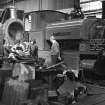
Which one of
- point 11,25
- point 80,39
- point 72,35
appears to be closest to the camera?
point 80,39

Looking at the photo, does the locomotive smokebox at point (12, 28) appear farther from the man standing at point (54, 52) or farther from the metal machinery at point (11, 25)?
the man standing at point (54, 52)

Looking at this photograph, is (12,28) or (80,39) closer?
(80,39)

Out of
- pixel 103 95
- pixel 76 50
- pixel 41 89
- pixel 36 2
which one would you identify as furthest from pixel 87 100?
pixel 36 2

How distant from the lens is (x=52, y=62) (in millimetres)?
5930

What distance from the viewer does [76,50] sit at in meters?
5.84

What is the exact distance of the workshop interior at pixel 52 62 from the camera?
14.0 feet

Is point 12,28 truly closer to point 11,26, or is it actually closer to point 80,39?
point 11,26

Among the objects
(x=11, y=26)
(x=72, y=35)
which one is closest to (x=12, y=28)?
(x=11, y=26)

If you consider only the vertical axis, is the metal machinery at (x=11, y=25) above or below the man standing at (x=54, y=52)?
above

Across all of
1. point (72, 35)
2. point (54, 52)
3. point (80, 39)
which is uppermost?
point (72, 35)

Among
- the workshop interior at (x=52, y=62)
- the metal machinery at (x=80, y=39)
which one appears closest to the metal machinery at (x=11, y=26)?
the workshop interior at (x=52, y=62)

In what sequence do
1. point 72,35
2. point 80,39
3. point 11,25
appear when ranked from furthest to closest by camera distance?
point 11,25
point 72,35
point 80,39

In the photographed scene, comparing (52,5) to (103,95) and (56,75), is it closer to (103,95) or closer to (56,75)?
(56,75)

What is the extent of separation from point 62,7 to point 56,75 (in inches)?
317
